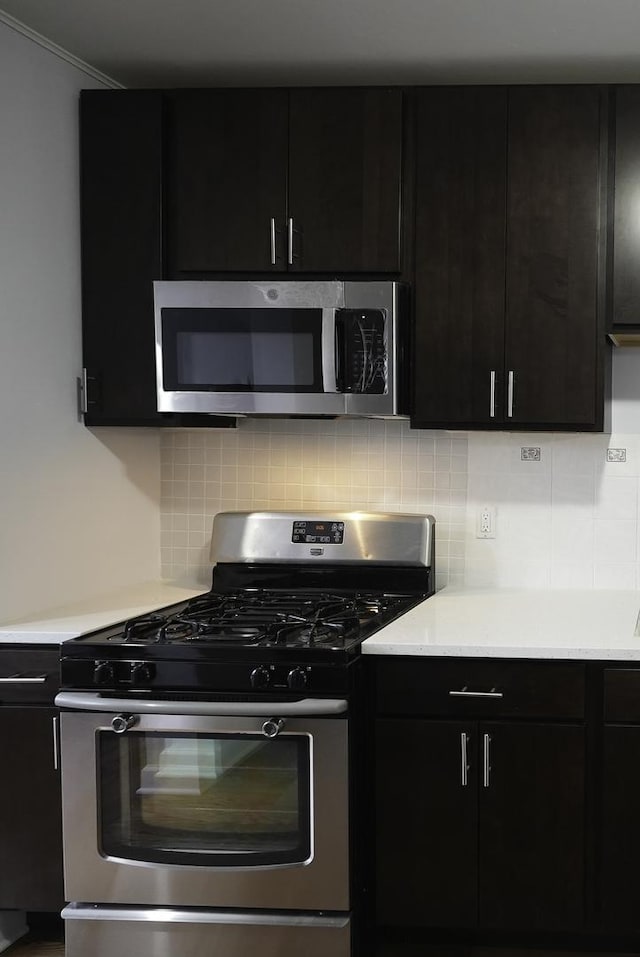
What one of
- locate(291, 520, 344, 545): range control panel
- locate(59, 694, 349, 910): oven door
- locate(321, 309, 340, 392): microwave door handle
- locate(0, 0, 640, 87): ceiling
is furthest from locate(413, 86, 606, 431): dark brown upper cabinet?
locate(59, 694, 349, 910): oven door

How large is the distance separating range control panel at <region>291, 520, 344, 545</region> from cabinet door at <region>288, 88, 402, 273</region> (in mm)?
792

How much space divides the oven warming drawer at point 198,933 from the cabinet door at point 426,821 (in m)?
0.22

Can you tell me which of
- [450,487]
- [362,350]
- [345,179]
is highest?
[345,179]

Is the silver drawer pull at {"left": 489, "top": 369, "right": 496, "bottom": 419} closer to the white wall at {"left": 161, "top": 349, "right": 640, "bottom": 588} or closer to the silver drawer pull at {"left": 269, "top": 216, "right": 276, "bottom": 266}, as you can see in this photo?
the white wall at {"left": 161, "top": 349, "right": 640, "bottom": 588}

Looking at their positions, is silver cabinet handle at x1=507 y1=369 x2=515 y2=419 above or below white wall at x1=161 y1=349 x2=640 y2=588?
above

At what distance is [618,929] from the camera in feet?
8.54

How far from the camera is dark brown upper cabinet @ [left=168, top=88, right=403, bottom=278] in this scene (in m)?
3.04

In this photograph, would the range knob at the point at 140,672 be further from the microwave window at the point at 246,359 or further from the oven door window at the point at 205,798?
the microwave window at the point at 246,359

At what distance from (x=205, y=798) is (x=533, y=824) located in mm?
804

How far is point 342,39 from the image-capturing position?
9.20 feet

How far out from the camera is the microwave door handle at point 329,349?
2.93 m

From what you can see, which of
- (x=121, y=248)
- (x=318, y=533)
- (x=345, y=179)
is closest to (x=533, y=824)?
(x=318, y=533)

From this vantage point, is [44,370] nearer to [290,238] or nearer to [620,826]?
[290,238]

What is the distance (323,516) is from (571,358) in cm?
90
